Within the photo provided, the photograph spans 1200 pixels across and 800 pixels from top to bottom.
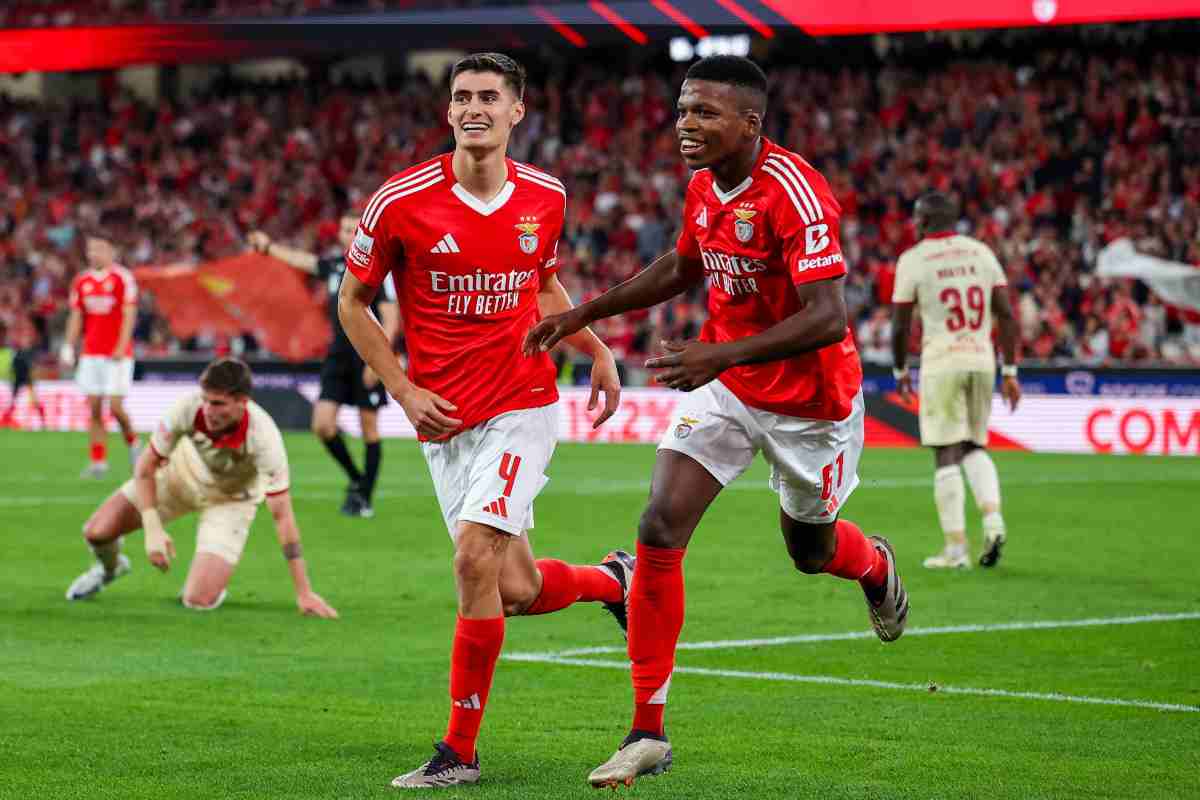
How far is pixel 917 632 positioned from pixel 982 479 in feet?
10.5

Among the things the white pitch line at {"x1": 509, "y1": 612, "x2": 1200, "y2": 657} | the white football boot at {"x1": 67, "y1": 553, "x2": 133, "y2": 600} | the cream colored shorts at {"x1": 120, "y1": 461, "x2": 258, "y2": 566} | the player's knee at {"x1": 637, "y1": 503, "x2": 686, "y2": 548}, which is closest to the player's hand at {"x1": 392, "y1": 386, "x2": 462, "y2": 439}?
the player's knee at {"x1": 637, "y1": 503, "x2": 686, "y2": 548}

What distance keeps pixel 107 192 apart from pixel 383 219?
34.6m

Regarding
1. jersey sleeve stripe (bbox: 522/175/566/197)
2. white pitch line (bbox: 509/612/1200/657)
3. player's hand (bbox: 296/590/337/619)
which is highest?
jersey sleeve stripe (bbox: 522/175/566/197)

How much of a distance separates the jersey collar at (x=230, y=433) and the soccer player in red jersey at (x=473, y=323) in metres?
3.47

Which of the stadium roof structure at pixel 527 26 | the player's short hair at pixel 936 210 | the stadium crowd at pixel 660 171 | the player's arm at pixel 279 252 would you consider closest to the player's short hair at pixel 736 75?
the player's short hair at pixel 936 210

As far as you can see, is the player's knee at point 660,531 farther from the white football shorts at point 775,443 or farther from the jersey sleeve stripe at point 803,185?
the jersey sleeve stripe at point 803,185

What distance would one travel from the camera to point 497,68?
250 inches

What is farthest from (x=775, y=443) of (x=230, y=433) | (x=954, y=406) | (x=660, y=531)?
(x=954, y=406)

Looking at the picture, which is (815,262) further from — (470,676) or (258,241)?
(258,241)

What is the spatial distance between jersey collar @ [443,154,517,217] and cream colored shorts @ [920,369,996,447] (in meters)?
6.35

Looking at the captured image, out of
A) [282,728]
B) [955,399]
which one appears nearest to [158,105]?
[955,399]

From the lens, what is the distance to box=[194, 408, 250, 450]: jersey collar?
9703 millimetres

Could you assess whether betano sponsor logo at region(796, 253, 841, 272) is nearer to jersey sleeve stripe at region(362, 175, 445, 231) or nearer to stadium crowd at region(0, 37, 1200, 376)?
jersey sleeve stripe at region(362, 175, 445, 231)

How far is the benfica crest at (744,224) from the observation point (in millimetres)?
6094
